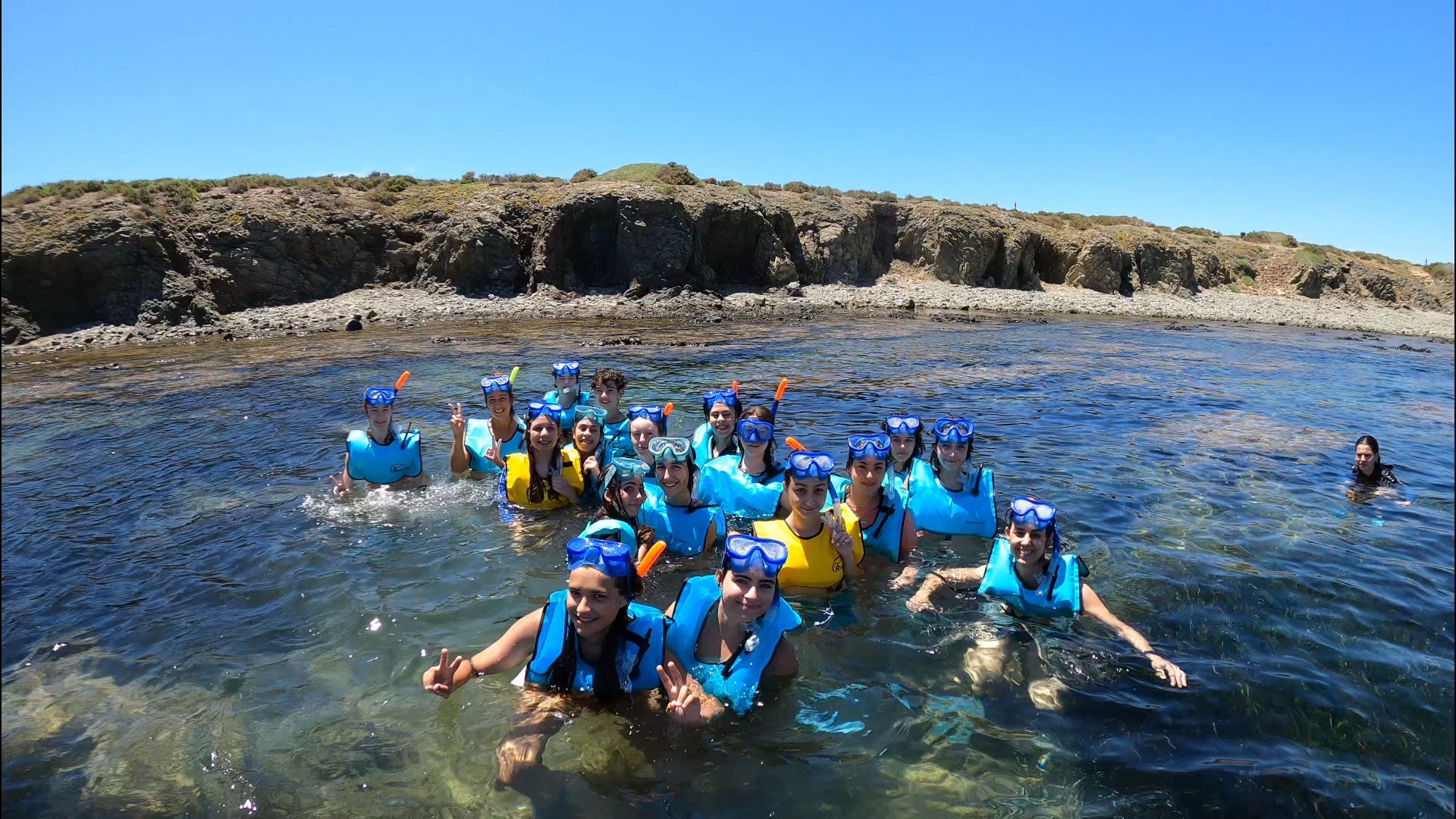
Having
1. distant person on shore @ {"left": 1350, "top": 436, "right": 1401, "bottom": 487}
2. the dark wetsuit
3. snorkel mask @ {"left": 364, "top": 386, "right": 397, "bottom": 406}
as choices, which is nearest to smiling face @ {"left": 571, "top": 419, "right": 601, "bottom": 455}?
snorkel mask @ {"left": 364, "top": 386, "right": 397, "bottom": 406}

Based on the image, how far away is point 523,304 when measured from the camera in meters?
32.7

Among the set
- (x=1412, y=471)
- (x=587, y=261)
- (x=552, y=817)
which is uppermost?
(x=587, y=261)

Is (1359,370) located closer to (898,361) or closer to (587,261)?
(898,361)

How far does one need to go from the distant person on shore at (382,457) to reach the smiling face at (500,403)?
1.11 metres

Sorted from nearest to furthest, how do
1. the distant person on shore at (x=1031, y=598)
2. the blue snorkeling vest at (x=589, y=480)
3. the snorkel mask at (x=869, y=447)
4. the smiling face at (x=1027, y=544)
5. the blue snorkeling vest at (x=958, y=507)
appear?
the distant person on shore at (x=1031, y=598) < the smiling face at (x=1027, y=544) < the snorkel mask at (x=869, y=447) < the blue snorkeling vest at (x=958, y=507) < the blue snorkeling vest at (x=589, y=480)

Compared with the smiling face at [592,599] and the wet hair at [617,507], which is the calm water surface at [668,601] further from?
the smiling face at [592,599]

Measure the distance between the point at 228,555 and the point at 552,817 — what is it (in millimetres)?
5281

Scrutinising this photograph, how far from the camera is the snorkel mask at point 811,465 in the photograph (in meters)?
5.84

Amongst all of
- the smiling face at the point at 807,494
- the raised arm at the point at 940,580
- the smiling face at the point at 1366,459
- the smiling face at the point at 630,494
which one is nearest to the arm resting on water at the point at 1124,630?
the raised arm at the point at 940,580

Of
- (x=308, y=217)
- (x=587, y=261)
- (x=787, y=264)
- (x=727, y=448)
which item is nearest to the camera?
(x=727, y=448)

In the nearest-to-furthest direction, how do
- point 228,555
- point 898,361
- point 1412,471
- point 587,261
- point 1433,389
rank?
point 228,555 → point 1412,471 → point 1433,389 → point 898,361 → point 587,261

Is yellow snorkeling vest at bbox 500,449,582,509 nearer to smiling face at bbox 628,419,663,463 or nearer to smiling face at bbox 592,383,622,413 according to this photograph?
smiling face at bbox 628,419,663,463

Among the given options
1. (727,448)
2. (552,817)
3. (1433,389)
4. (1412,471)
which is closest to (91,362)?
(727,448)

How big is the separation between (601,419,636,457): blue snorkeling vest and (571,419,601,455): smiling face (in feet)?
1.03
